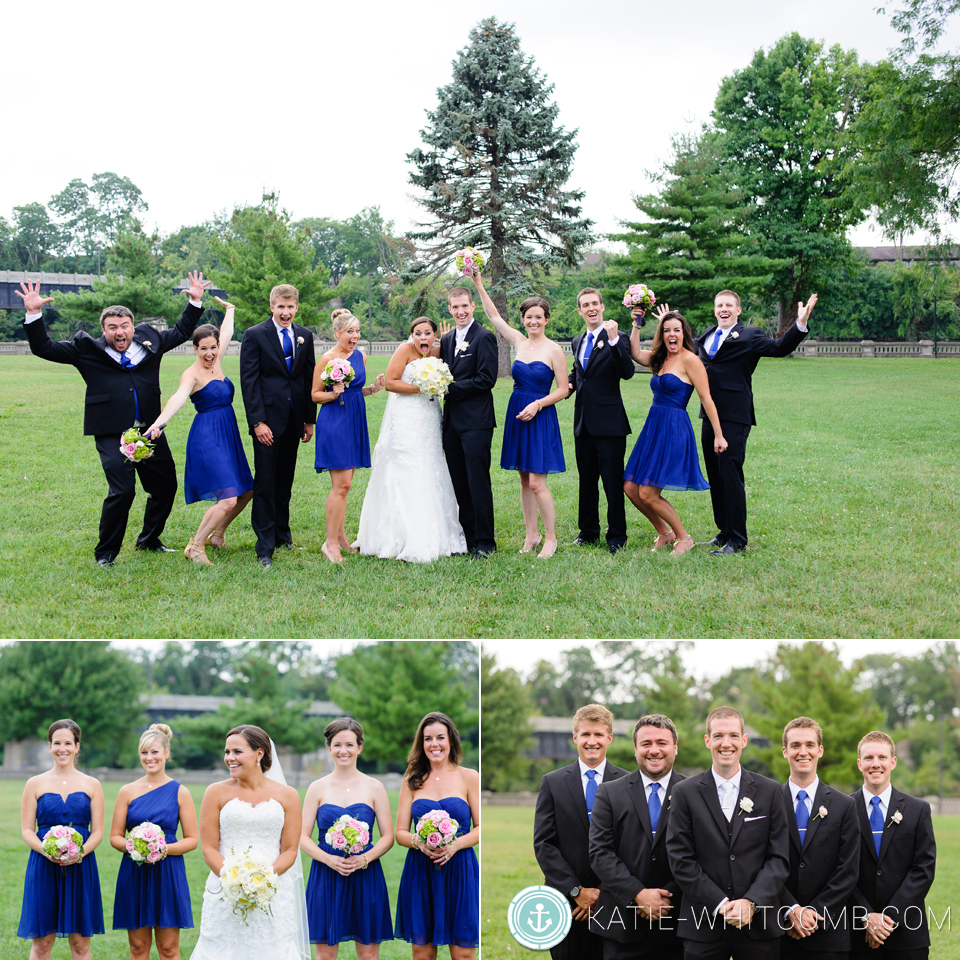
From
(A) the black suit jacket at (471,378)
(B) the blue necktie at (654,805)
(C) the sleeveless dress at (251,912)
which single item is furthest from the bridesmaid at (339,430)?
(B) the blue necktie at (654,805)

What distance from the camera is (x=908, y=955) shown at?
5117 millimetres

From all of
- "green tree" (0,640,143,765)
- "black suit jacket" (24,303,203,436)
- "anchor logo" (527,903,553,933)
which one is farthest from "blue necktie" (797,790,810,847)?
"green tree" (0,640,143,765)

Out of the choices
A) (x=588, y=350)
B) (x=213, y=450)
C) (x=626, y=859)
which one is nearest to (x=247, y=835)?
(x=626, y=859)

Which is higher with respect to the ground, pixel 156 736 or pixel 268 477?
pixel 268 477

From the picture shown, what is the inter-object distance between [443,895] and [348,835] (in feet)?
2.29

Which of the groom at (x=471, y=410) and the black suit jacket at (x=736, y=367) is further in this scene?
the black suit jacket at (x=736, y=367)

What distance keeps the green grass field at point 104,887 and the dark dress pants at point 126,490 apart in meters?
2.19

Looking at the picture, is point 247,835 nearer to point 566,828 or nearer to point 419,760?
point 419,760

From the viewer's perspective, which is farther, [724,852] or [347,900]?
[347,900]

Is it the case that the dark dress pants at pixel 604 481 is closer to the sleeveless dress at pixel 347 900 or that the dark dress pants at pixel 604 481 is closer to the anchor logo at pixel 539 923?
the sleeveless dress at pixel 347 900

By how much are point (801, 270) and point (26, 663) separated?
42.7m

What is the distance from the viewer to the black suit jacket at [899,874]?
16.7ft

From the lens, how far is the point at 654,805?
5145 mm

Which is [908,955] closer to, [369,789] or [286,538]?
[369,789]
